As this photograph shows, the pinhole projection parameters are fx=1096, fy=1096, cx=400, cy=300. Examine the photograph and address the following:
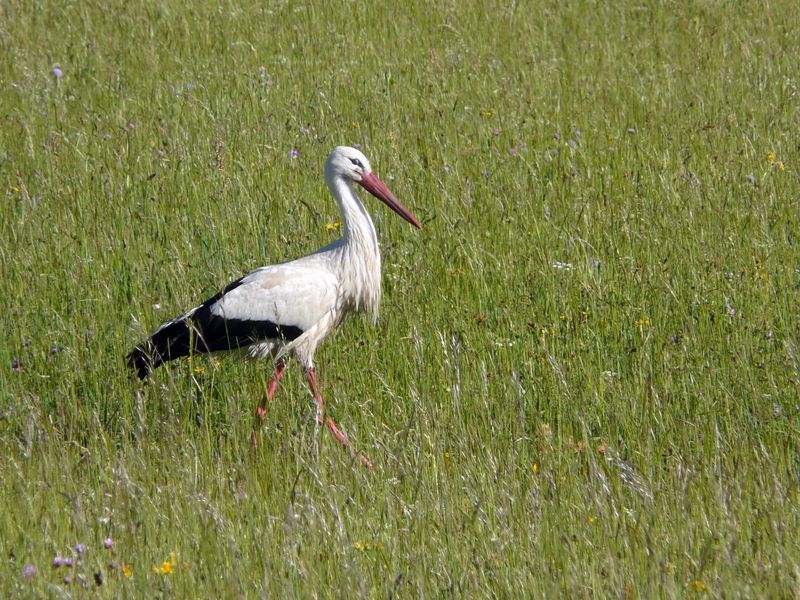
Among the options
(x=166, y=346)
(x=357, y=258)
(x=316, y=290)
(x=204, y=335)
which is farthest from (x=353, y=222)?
(x=166, y=346)

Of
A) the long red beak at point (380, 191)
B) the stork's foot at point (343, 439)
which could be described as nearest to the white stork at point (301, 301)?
the long red beak at point (380, 191)

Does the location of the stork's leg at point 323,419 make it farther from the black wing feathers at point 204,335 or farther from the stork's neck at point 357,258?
the stork's neck at point 357,258

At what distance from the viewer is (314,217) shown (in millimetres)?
5422

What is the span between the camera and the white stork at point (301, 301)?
438cm

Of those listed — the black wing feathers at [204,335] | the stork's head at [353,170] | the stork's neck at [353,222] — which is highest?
the stork's head at [353,170]

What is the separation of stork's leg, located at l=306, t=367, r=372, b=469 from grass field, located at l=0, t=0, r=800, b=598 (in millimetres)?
78

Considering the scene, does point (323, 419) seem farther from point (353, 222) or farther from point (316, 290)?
point (353, 222)

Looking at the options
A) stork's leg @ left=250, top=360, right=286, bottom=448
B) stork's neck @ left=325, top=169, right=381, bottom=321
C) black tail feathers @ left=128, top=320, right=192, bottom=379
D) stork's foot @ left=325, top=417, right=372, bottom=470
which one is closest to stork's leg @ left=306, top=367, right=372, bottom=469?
stork's foot @ left=325, top=417, right=372, bottom=470

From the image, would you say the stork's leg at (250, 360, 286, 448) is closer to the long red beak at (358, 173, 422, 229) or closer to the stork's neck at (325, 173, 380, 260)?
the stork's neck at (325, 173, 380, 260)

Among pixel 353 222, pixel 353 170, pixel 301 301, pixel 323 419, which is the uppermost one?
pixel 353 170

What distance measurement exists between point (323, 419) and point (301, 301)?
661 millimetres

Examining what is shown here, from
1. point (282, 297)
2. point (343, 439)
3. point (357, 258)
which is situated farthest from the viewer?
point (357, 258)

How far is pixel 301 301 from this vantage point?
454cm

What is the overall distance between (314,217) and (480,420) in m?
1.90
